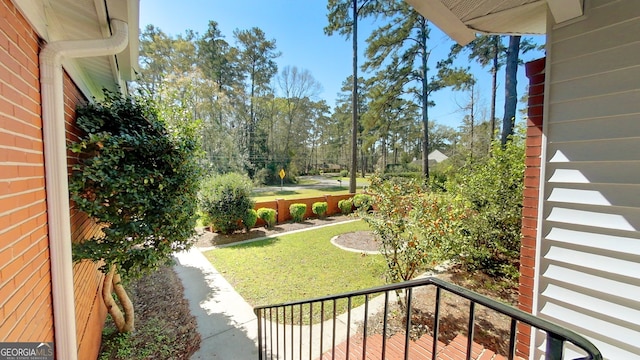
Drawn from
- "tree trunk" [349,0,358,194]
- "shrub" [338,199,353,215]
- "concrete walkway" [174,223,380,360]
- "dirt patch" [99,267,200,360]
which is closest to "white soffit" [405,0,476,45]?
"concrete walkway" [174,223,380,360]

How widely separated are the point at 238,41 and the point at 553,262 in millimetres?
24998

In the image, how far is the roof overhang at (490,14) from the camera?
4.97 feet

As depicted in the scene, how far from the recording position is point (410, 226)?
380 cm

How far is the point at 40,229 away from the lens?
5.18 feet

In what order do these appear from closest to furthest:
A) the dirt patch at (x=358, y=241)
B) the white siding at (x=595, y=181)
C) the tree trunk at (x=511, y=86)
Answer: the white siding at (x=595, y=181)
the dirt patch at (x=358, y=241)
the tree trunk at (x=511, y=86)

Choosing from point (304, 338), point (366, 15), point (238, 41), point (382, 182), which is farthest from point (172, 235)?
point (238, 41)

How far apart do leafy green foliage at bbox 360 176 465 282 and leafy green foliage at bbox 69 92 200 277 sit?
297 cm

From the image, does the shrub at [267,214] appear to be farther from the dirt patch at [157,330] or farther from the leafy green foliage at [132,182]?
the leafy green foliage at [132,182]

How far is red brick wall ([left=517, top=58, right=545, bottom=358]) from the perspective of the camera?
1.78 meters

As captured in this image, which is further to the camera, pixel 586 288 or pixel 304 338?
pixel 304 338

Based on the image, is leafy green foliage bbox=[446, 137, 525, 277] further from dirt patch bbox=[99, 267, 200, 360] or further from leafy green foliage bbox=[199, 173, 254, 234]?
leafy green foliage bbox=[199, 173, 254, 234]

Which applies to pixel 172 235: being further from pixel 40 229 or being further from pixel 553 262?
pixel 553 262

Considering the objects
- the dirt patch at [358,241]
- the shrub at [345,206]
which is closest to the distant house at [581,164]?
the dirt patch at [358,241]

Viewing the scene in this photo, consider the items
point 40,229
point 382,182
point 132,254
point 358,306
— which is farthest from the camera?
point 382,182
